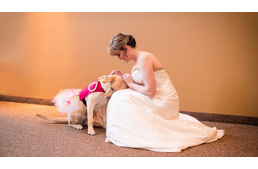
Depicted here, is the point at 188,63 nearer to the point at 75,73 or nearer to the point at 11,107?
the point at 75,73

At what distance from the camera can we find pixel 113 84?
2.90 metres

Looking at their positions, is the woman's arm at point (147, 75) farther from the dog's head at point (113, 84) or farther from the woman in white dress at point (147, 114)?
the dog's head at point (113, 84)

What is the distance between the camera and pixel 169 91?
279cm

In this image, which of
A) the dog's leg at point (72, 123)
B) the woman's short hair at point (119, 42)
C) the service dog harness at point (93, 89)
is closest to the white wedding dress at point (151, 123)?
the service dog harness at point (93, 89)

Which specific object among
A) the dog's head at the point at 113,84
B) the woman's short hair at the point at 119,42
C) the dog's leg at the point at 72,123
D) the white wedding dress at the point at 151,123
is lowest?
the dog's leg at the point at 72,123

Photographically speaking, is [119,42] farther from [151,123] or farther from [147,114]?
[151,123]

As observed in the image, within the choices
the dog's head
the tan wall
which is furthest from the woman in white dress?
the tan wall

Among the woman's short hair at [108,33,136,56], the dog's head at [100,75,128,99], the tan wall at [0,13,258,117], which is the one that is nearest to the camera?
the woman's short hair at [108,33,136,56]

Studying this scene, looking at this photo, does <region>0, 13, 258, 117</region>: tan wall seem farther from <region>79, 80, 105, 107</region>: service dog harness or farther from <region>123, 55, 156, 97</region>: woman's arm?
<region>123, 55, 156, 97</region>: woman's arm

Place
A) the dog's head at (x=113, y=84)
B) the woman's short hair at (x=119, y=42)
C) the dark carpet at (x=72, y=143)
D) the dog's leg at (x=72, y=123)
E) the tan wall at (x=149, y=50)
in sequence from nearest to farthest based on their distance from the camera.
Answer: the dark carpet at (x=72, y=143) < the woman's short hair at (x=119, y=42) < the dog's head at (x=113, y=84) < the dog's leg at (x=72, y=123) < the tan wall at (x=149, y=50)

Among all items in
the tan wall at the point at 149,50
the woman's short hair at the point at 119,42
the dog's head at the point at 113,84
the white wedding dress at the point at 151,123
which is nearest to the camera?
the white wedding dress at the point at 151,123

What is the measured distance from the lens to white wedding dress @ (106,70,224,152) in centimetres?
255

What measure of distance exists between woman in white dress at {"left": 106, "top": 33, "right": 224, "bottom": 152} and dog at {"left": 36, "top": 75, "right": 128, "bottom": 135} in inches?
Result: 6.3

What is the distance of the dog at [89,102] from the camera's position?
2925 millimetres
